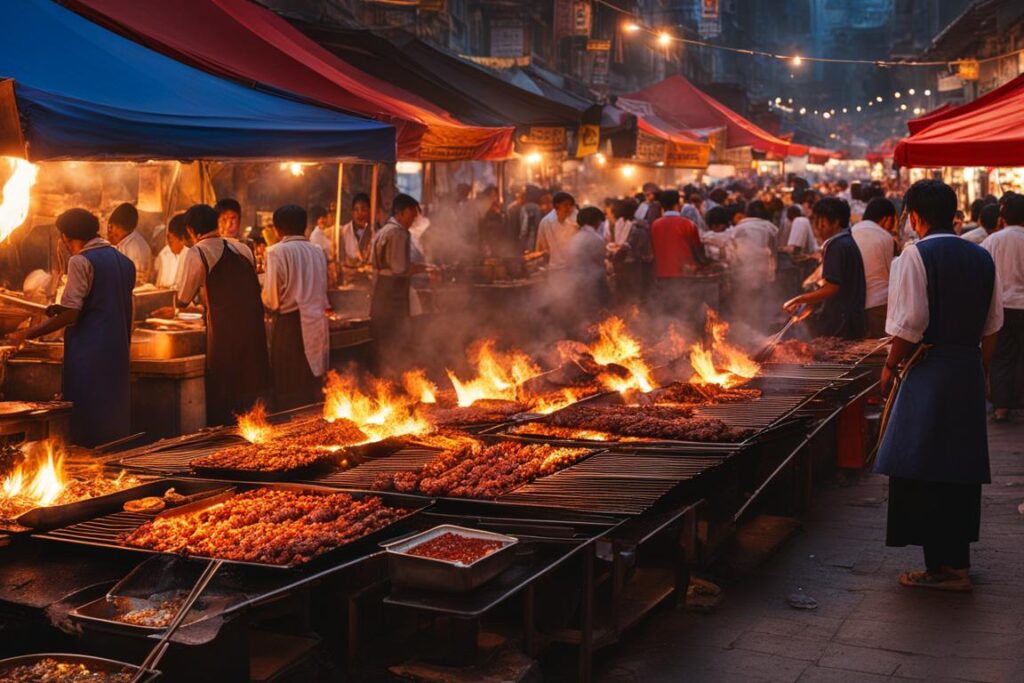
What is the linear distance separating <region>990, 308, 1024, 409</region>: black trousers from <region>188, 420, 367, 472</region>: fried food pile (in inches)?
277

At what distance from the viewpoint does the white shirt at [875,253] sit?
10.1m

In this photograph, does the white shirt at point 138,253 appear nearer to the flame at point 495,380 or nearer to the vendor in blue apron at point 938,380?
→ the flame at point 495,380

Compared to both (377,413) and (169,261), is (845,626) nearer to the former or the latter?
(377,413)

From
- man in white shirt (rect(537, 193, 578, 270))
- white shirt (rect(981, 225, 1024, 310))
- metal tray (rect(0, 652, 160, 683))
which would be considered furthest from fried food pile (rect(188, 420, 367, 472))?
man in white shirt (rect(537, 193, 578, 270))

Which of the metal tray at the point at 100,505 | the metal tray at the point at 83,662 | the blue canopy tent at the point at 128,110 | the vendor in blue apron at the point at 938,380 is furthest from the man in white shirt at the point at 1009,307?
the metal tray at the point at 83,662

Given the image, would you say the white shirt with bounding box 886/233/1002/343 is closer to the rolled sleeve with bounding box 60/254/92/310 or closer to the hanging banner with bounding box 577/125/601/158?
the rolled sleeve with bounding box 60/254/92/310

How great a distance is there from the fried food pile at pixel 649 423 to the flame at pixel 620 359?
3.57 feet

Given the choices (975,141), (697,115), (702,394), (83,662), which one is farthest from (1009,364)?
(697,115)

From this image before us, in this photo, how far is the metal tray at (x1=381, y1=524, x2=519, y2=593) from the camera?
4285 millimetres

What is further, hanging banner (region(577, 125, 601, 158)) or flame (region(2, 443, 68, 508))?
hanging banner (region(577, 125, 601, 158))

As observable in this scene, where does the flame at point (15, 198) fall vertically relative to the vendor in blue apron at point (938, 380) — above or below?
above

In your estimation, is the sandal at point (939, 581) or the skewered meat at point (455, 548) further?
the sandal at point (939, 581)

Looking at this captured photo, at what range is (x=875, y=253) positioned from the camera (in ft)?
33.1

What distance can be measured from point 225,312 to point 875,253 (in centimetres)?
595
